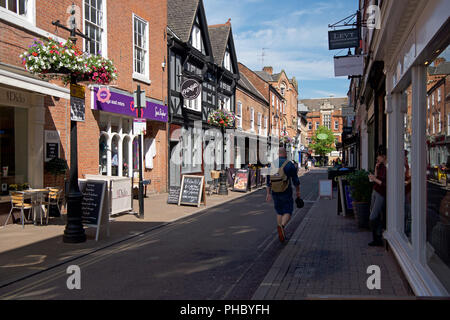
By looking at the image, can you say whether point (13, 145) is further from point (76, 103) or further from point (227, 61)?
point (227, 61)

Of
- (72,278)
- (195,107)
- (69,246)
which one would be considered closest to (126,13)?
(195,107)

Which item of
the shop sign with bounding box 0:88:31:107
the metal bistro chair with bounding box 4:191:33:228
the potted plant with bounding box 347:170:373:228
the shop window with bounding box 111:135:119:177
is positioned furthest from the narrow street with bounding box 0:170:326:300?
the shop window with bounding box 111:135:119:177

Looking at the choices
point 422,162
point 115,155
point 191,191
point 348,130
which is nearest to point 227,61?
point 115,155

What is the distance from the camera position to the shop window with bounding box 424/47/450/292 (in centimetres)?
330

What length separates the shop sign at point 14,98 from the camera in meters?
9.42

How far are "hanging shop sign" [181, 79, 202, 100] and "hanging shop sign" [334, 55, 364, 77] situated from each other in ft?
27.3

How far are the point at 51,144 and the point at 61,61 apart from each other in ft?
13.5

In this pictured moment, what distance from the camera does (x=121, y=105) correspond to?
14.2 m

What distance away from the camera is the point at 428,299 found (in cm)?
200

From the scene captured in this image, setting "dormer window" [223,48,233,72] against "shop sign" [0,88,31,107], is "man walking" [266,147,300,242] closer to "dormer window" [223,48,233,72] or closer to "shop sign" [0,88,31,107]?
"shop sign" [0,88,31,107]

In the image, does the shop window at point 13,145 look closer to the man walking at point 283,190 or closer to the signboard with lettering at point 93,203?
the signboard with lettering at point 93,203

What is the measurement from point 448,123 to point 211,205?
35.8 ft

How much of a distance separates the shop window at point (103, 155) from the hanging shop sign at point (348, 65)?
829cm

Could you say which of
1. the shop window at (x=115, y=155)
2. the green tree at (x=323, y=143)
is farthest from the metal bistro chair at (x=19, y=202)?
the green tree at (x=323, y=143)
